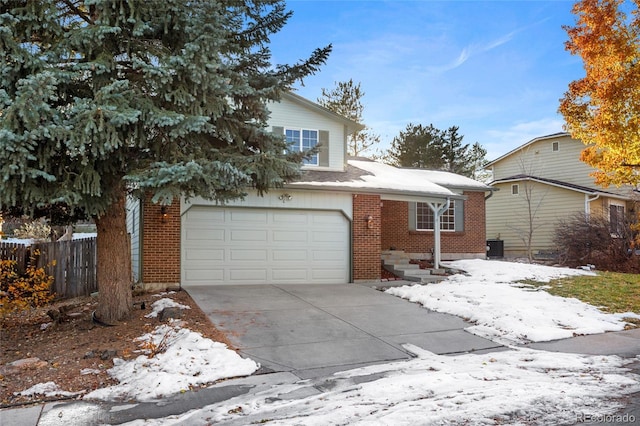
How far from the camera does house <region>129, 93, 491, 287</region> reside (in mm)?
10867

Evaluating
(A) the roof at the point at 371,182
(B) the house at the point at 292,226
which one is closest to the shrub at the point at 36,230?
(B) the house at the point at 292,226


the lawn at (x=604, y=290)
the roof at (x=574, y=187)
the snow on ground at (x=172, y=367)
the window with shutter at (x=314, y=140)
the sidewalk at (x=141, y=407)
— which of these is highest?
the window with shutter at (x=314, y=140)

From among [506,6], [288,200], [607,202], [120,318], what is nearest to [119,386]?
[120,318]

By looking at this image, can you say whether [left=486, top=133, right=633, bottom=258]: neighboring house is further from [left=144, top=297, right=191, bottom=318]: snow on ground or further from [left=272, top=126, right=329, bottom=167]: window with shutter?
[left=144, top=297, right=191, bottom=318]: snow on ground

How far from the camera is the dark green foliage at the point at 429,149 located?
112ft

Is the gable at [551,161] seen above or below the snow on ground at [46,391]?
above

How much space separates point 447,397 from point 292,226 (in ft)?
26.7

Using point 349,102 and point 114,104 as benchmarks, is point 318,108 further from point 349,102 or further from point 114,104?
point 349,102

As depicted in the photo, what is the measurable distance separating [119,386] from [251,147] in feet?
15.2

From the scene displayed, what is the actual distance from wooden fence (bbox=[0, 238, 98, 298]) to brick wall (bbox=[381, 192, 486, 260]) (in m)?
9.04

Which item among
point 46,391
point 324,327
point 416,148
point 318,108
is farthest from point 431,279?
point 416,148

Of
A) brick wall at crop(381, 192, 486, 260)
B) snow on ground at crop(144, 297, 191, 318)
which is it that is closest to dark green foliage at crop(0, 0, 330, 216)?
snow on ground at crop(144, 297, 191, 318)

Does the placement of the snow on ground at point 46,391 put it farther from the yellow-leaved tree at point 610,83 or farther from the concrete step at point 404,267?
the yellow-leaved tree at point 610,83

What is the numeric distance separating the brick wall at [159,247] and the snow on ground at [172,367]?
4213 millimetres
